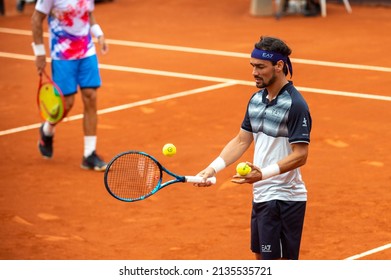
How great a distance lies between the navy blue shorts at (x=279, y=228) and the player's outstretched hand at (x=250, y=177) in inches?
18.6

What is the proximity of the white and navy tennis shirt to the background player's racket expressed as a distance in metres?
4.57

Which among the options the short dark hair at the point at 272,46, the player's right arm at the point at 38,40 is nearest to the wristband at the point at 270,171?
A: the short dark hair at the point at 272,46

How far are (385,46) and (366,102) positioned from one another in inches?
161

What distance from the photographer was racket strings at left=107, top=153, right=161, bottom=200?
24.6 ft

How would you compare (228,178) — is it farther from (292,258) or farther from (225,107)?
(292,258)

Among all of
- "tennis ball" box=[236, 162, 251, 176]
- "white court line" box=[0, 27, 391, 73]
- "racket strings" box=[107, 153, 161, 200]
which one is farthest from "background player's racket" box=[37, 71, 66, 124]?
"white court line" box=[0, 27, 391, 73]

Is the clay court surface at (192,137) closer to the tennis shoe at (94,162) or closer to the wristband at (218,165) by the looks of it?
the tennis shoe at (94,162)

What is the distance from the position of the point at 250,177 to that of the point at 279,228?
666 millimetres

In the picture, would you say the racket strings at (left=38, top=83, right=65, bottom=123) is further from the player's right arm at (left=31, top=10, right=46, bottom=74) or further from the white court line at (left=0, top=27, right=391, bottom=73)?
the white court line at (left=0, top=27, right=391, bottom=73)

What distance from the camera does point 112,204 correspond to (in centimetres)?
1076

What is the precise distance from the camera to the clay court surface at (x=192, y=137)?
9.70 meters

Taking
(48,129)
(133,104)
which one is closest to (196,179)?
(48,129)

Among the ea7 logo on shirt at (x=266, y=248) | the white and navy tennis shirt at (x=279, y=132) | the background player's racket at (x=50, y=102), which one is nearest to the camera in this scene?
the white and navy tennis shirt at (x=279, y=132)

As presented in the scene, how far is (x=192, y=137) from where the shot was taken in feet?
43.0
